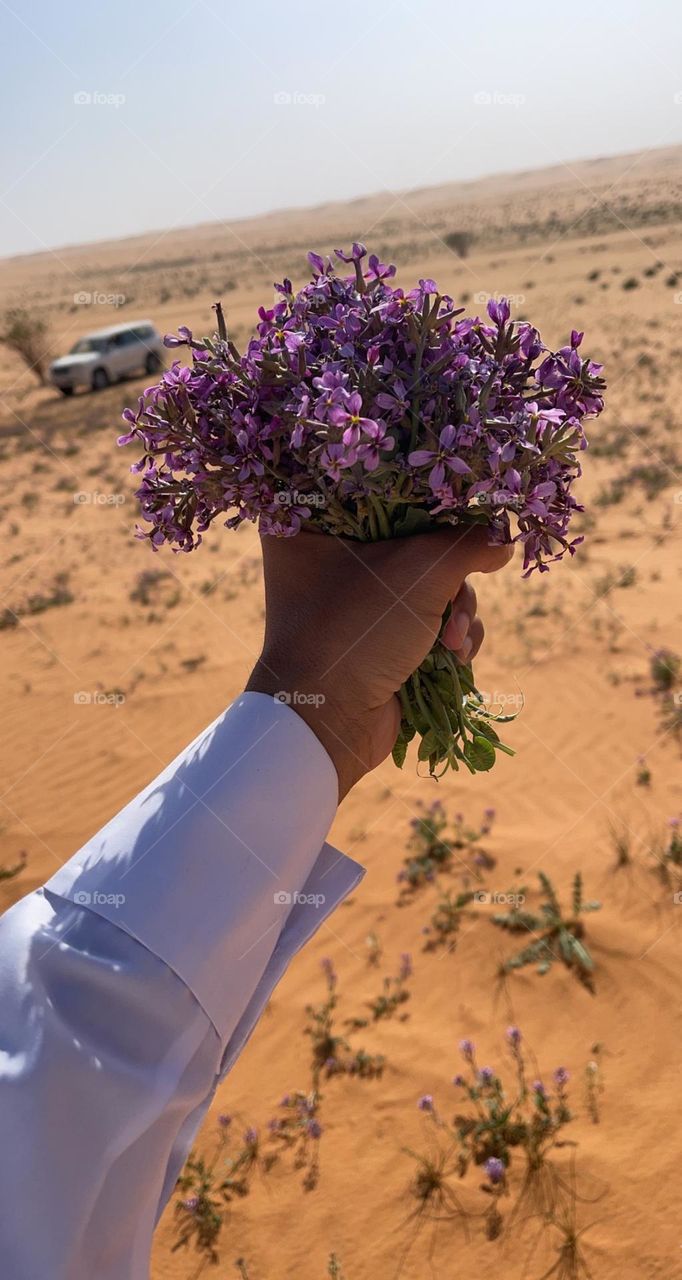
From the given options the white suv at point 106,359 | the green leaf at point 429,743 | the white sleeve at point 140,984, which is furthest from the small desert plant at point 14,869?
the white suv at point 106,359

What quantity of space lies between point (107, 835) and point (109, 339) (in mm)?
22585

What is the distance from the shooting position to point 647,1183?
302cm

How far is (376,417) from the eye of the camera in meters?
1.68

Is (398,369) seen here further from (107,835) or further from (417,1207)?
(417,1207)

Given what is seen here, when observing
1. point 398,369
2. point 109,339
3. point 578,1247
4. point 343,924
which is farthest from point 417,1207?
point 109,339

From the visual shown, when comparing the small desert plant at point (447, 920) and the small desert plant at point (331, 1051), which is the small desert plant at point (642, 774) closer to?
the small desert plant at point (447, 920)
